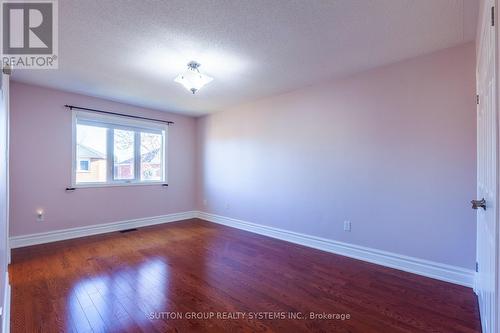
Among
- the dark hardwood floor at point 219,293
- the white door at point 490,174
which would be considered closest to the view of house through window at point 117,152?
the dark hardwood floor at point 219,293

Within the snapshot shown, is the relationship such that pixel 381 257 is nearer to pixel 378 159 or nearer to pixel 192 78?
pixel 378 159

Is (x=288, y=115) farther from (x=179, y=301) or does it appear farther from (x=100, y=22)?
(x=179, y=301)

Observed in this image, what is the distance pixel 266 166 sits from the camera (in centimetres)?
421

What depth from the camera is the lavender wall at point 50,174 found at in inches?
137

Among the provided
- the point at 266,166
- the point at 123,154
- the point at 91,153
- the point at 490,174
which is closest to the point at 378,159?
the point at 490,174

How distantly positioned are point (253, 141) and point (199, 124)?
1.81m

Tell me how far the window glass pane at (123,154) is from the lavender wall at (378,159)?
90.2 inches

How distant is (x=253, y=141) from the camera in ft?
14.6

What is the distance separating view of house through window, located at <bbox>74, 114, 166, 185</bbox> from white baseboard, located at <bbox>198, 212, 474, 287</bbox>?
2503 mm

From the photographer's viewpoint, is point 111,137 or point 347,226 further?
point 111,137

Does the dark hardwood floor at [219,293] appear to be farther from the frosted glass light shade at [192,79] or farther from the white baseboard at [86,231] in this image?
the frosted glass light shade at [192,79]

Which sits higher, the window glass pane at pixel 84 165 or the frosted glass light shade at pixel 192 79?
the frosted glass light shade at pixel 192 79

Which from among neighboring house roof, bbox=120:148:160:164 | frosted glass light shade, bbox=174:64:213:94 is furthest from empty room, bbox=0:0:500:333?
neighboring house roof, bbox=120:148:160:164

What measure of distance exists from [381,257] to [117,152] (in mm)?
4599
